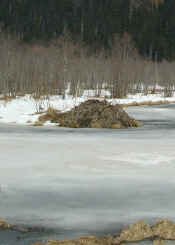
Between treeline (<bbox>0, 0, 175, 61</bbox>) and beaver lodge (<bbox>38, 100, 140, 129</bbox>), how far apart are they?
1679 inches

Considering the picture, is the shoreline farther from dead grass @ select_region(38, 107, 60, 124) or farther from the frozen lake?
dead grass @ select_region(38, 107, 60, 124)

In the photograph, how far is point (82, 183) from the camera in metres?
7.59

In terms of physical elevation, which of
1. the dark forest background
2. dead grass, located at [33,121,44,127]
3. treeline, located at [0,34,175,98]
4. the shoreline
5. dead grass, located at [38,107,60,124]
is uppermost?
the dark forest background

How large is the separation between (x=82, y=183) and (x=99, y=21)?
62.1 metres

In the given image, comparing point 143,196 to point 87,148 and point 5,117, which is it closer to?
point 87,148

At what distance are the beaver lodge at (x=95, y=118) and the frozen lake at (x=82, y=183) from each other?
11.5 ft

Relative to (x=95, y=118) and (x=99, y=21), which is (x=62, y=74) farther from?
(x=99, y=21)

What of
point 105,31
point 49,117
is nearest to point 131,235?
point 49,117

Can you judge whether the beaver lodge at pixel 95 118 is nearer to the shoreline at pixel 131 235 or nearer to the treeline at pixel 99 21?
the shoreline at pixel 131 235

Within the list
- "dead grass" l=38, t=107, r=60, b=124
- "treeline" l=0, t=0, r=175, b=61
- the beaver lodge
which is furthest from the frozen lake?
"treeline" l=0, t=0, r=175, b=61

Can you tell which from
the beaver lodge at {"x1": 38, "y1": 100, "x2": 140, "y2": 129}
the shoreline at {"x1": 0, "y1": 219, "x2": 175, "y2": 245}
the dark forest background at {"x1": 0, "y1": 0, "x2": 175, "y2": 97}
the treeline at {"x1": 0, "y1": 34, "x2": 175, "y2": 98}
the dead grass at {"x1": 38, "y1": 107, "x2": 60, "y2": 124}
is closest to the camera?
the shoreline at {"x1": 0, "y1": 219, "x2": 175, "y2": 245}

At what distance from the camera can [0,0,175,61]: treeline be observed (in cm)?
6284

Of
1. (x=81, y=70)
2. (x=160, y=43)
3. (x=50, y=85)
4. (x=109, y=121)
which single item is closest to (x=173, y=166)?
(x=109, y=121)

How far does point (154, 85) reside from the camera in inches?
1560
